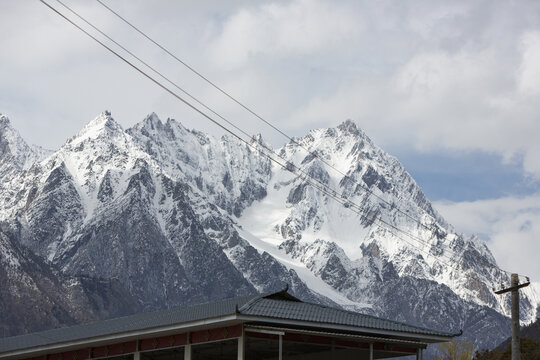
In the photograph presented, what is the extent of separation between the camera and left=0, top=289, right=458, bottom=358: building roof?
1440 inches

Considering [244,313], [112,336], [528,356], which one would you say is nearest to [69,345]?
[112,336]

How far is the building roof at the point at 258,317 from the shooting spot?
3659cm

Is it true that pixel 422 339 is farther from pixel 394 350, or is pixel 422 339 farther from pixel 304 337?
pixel 304 337

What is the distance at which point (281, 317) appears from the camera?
119 ft

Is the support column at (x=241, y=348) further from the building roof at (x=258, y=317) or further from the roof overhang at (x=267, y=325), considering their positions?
the building roof at (x=258, y=317)

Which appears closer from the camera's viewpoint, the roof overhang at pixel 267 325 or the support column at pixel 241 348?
the support column at pixel 241 348

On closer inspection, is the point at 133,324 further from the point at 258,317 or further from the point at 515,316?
the point at 515,316

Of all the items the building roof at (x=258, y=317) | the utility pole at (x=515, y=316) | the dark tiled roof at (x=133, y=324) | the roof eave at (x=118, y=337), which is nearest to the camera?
the roof eave at (x=118, y=337)

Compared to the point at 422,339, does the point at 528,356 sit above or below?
above

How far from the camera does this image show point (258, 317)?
35.4 m

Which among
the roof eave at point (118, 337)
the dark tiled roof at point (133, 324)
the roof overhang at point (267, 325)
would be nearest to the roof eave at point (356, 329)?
the roof overhang at point (267, 325)

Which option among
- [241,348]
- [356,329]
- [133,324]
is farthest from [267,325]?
[133,324]

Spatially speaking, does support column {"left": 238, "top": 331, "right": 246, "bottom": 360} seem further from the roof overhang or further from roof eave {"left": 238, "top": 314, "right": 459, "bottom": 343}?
roof eave {"left": 238, "top": 314, "right": 459, "bottom": 343}

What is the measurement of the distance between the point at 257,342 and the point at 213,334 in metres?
3.98
